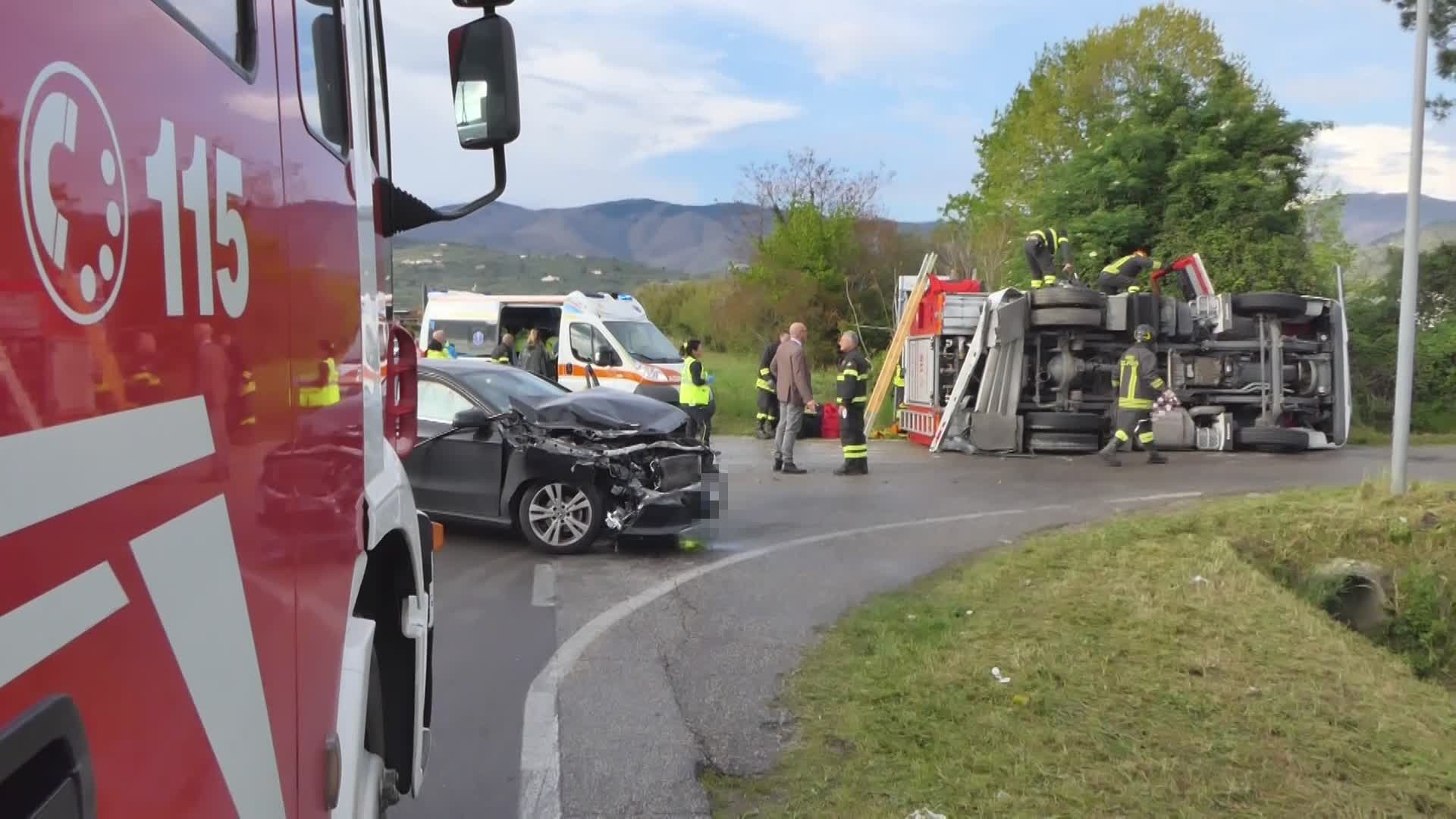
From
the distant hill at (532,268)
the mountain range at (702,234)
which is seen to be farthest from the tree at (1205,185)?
the distant hill at (532,268)

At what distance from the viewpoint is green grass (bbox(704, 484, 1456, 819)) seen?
4.07m

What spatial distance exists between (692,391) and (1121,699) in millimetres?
10493

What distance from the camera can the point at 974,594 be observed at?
7023 millimetres

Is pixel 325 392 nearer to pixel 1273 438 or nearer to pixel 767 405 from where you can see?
pixel 1273 438

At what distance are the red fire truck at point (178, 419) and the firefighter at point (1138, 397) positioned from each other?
12.1m

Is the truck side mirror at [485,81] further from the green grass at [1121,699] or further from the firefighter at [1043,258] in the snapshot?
the firefighter at [1043,258]

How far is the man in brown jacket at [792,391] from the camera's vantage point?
1315 centimetres

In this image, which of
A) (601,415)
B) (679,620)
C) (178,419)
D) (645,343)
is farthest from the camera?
(645,343)

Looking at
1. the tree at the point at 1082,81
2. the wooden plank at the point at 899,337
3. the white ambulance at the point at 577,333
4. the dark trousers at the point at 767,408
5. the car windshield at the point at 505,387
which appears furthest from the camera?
the tree at the point at 1082,81

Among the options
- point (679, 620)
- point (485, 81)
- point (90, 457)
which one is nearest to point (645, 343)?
point (679, 620)

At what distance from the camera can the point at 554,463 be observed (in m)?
8.63

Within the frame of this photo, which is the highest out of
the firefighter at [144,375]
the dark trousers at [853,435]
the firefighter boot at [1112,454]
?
the firefighter at [144,375]

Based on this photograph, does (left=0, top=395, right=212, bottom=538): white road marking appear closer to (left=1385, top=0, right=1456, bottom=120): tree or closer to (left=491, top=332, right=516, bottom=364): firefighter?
(left=491, top=332, right=516, bottom=364): firefighter

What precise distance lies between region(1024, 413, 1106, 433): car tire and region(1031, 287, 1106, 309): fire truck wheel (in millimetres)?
1362
